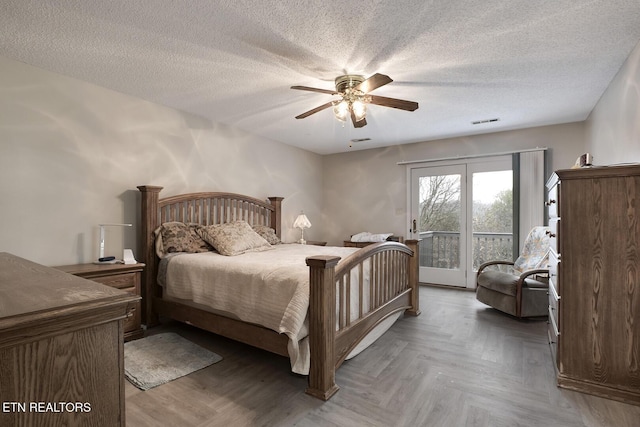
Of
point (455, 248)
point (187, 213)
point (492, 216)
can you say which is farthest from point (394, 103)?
point (455, 248)

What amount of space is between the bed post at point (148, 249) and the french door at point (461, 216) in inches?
155

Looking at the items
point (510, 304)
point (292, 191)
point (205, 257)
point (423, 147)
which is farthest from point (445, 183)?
point (205, 257)

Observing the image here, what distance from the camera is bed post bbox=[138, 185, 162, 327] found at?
3225 millimetres

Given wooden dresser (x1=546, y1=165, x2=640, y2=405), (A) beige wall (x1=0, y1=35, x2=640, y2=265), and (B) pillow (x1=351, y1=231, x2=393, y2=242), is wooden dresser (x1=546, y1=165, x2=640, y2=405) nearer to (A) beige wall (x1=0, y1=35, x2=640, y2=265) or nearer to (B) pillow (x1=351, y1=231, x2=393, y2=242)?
(A) beige wall (x1=0, y1=35, x2=640, y2=265)

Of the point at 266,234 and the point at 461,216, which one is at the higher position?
the point at 461,216

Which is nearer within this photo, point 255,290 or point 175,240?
point 255,290

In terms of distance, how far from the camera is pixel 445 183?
5.11 m

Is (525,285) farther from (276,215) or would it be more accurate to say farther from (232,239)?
(276,215)

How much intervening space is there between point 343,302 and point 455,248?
11.1ft

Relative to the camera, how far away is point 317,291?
2.00m

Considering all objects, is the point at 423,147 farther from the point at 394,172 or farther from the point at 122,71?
the point at 122,71

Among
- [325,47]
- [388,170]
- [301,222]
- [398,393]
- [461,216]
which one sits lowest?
[398,393]

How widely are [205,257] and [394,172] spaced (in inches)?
145

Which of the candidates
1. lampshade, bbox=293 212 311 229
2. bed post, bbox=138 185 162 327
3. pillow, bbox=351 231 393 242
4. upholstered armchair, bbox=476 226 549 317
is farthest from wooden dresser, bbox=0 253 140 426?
pillow, bbox=351 231 393 242
